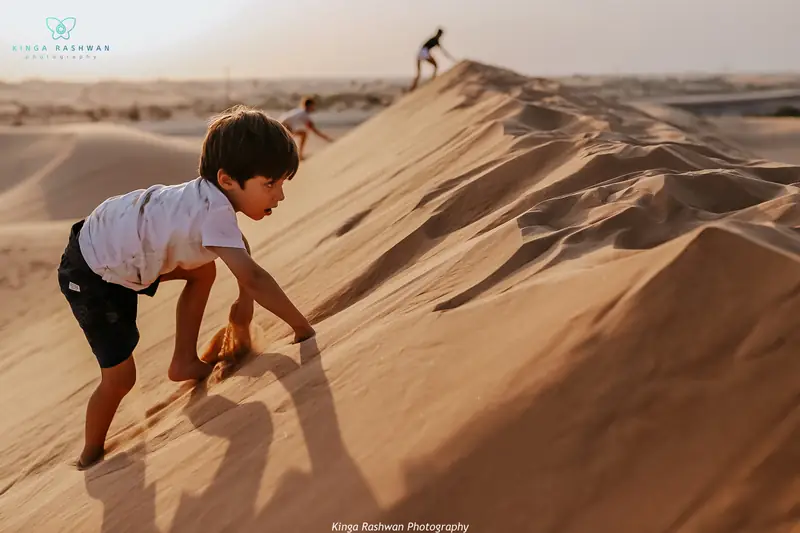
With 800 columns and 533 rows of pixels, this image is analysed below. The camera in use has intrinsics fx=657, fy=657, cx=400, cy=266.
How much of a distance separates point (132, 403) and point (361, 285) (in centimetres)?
86

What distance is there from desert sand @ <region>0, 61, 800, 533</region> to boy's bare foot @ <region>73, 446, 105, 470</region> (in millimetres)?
37

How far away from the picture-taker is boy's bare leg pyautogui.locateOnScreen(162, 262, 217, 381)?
6.61 feet

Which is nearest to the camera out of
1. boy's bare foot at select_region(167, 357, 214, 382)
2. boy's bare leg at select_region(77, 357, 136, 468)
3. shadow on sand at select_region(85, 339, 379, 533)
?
shadow on sand at select_region(85, 339, 379, 533)

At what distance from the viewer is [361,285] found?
7.08 feet

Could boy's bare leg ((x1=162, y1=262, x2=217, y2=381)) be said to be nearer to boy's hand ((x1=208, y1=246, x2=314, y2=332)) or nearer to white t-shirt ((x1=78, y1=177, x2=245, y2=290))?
white t-shirt ((x1=78, y1=177, x2=245, y2=290))

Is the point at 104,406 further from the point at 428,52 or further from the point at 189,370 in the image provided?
the point at 428,52

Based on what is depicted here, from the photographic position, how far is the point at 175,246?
1897 mm

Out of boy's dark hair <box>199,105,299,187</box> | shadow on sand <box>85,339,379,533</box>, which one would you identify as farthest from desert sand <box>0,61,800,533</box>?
boy's dark hair <box>199,105,299,187</box>

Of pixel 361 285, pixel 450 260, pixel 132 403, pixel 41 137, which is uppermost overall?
pixel 450 260

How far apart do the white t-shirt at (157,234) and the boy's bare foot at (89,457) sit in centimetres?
48

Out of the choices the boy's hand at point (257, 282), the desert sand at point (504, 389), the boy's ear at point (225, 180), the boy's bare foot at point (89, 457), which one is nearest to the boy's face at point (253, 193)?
the boy's ear at point (225, 180)

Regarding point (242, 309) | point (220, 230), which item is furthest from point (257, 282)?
point (242, 309)

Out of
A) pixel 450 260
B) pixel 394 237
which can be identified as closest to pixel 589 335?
pixel 450 260

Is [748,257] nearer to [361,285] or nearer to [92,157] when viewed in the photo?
[361,285]
